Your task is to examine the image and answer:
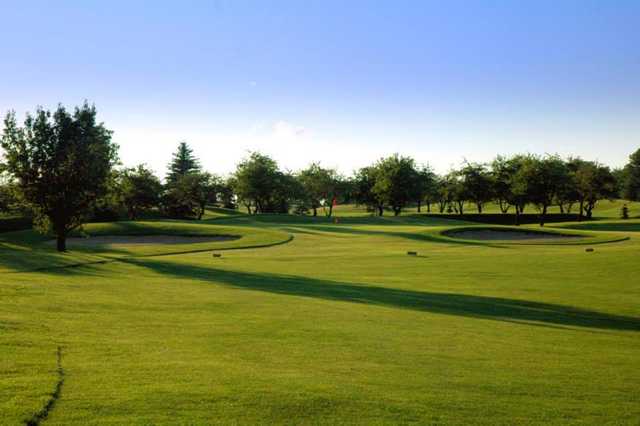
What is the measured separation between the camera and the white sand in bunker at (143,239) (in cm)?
4975

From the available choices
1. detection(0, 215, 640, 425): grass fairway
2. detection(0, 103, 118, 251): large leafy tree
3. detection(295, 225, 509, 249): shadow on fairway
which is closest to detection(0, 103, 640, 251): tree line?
detection(0, 103, 118, 251): large leafy tree

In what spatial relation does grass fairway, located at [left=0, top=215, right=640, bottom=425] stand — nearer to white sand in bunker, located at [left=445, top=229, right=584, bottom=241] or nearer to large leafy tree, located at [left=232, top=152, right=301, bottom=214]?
white sand in bunker, located at [left=445, top=229, right=584, bottom=241]

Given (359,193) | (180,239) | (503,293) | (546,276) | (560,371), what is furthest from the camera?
(359,193)

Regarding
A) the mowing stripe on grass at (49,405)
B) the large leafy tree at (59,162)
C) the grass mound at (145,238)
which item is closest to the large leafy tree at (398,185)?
the grass mound at (145,238)

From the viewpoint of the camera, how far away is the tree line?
3869 centimetres

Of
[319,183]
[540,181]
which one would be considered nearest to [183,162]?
[319,183]

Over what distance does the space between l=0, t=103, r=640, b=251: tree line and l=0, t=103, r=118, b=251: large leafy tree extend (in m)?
0.06

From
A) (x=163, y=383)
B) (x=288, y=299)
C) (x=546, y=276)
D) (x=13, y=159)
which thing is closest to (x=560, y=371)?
(x=163, y=383)

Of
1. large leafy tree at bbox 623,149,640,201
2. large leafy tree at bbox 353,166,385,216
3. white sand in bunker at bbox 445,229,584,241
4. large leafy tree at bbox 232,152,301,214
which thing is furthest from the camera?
large leafy tree at bbox 623,149,640,201

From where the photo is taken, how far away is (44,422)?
641cm

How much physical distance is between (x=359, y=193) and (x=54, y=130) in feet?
275

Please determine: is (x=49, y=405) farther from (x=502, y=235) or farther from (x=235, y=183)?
(x=235, y=183)

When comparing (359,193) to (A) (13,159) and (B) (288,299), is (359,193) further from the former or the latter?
(B) (288,299)

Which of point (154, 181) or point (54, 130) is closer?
point (54, 130)
